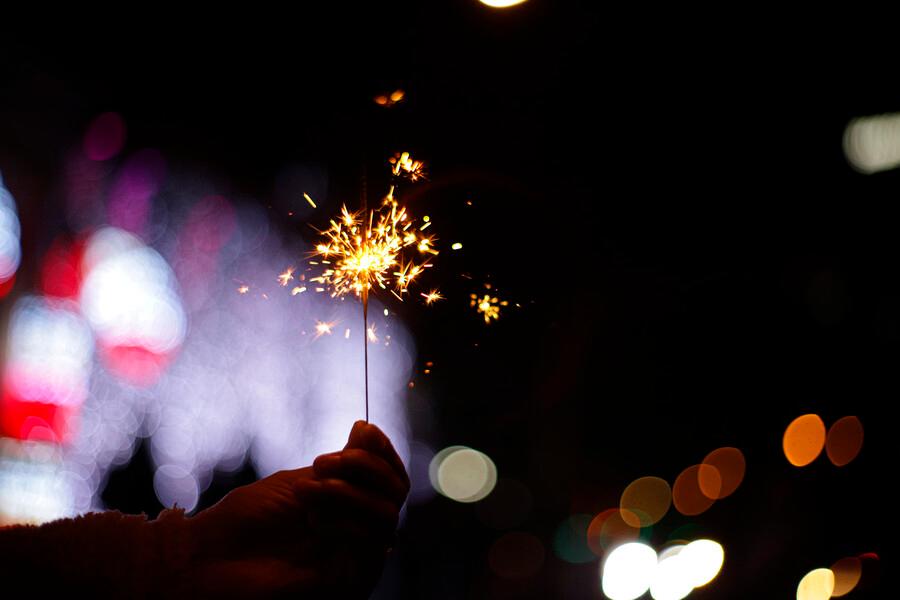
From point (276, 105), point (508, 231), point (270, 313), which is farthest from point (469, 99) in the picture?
point (270, 313)

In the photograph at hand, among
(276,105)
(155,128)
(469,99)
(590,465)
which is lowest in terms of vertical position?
(590,465)

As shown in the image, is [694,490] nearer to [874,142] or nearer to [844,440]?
[844,440]

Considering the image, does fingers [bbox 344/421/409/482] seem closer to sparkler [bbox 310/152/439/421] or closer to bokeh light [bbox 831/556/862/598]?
sparkler [bbox 310/152/439/421]

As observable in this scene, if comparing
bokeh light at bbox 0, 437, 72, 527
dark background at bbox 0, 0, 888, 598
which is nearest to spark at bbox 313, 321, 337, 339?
dark background at bbox 0, 0, 888, 598

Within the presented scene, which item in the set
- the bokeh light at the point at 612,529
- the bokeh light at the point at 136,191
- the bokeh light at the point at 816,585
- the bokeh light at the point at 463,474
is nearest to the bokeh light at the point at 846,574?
the bokeh light at the point at 816,585

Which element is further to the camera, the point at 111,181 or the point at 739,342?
the point at 111,181

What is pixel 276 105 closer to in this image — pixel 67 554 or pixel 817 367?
pixel 67 554

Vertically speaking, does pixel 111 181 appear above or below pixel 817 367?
above

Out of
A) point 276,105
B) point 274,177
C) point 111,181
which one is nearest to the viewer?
point 276,105
